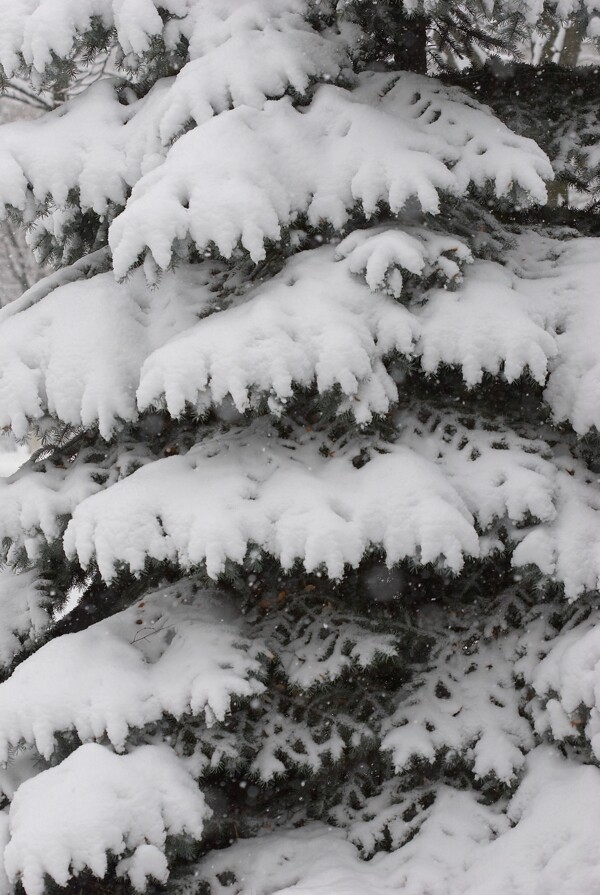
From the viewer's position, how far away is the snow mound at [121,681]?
10.7 ft

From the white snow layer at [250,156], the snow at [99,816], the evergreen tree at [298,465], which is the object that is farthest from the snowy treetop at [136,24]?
the snow at [99,816]

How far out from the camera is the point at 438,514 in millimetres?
3082

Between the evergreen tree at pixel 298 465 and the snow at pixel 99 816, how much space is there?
13 mm

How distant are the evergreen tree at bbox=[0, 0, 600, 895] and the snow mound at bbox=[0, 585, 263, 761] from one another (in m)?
0.01

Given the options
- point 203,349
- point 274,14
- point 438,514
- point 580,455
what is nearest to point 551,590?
point 580,455

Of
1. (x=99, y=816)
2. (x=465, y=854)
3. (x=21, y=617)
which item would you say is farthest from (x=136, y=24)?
(x=465, y=854)

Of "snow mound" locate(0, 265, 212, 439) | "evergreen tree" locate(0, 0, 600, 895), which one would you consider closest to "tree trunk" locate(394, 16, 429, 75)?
"evergreen tree" locate(0, 0, 600, 895)

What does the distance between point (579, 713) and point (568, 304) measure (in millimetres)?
1818

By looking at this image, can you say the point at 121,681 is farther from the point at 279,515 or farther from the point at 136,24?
the point at 136,24

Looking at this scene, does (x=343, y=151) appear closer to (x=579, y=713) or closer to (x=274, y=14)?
(x=274, y=14)

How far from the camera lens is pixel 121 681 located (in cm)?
339

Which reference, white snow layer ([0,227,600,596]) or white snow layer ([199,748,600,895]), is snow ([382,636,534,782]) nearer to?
white snow layer ([199,748,600,895])

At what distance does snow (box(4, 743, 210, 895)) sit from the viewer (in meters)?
2.93

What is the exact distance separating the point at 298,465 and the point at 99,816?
1.66 metres
